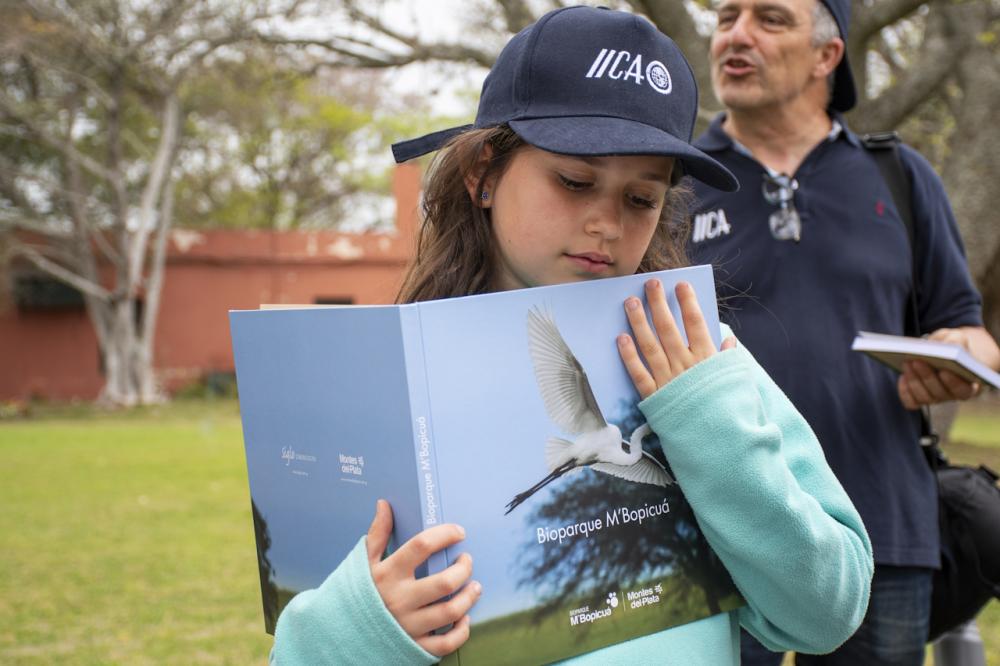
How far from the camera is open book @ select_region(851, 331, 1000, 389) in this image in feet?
6.07

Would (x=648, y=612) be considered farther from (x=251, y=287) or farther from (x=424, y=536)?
(x=251, y=287)

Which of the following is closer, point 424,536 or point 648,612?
point 424,536

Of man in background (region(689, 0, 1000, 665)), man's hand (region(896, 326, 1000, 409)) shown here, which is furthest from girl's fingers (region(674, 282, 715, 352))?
man's hand (region(896, 326, 1000, 409))

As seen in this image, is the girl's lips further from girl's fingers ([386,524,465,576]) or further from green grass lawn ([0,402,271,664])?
green grass lawn ([0,402,271,664])

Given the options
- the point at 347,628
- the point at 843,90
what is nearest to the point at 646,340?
the point at 347,628

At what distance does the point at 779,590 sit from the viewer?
4.20 ft

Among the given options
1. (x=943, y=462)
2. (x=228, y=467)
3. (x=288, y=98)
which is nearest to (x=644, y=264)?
(x=943, y=462)

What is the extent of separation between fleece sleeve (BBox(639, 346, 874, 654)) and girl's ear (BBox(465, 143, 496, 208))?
0.39 m

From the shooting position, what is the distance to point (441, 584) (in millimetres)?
1058

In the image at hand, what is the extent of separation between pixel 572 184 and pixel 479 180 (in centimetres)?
20

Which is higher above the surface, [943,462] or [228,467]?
[943,462]

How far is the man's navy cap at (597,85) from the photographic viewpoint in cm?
126

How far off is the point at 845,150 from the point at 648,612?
4.43ft

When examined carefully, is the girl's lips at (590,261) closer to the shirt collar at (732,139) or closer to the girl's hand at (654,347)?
the girl's hand at (654,347)
